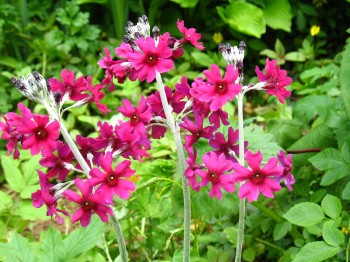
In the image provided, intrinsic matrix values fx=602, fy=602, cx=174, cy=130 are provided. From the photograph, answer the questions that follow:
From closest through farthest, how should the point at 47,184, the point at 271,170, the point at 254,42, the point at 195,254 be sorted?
1. the point at 271,170
2. the point at 47,184
3. the point at 195,254
4. the point at 254,42

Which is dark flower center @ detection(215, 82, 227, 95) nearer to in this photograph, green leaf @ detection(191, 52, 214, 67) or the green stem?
the green stem

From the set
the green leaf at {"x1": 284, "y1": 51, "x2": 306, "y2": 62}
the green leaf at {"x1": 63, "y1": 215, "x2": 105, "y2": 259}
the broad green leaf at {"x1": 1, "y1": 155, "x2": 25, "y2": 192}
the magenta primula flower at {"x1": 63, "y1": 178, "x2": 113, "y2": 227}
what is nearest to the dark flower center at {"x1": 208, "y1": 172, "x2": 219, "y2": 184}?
the magenta primula flower at {"x1": 63, "y1": 178, "x2": 113, "y2": 227}

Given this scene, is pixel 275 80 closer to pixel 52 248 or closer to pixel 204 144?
pixel 204 144

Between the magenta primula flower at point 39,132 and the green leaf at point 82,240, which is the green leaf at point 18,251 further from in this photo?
the magenta primula flower at point 39,132

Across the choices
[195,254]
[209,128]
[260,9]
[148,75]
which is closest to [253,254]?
[195,254]

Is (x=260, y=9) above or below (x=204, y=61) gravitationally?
above

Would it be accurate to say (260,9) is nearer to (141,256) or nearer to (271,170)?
(141,256)
